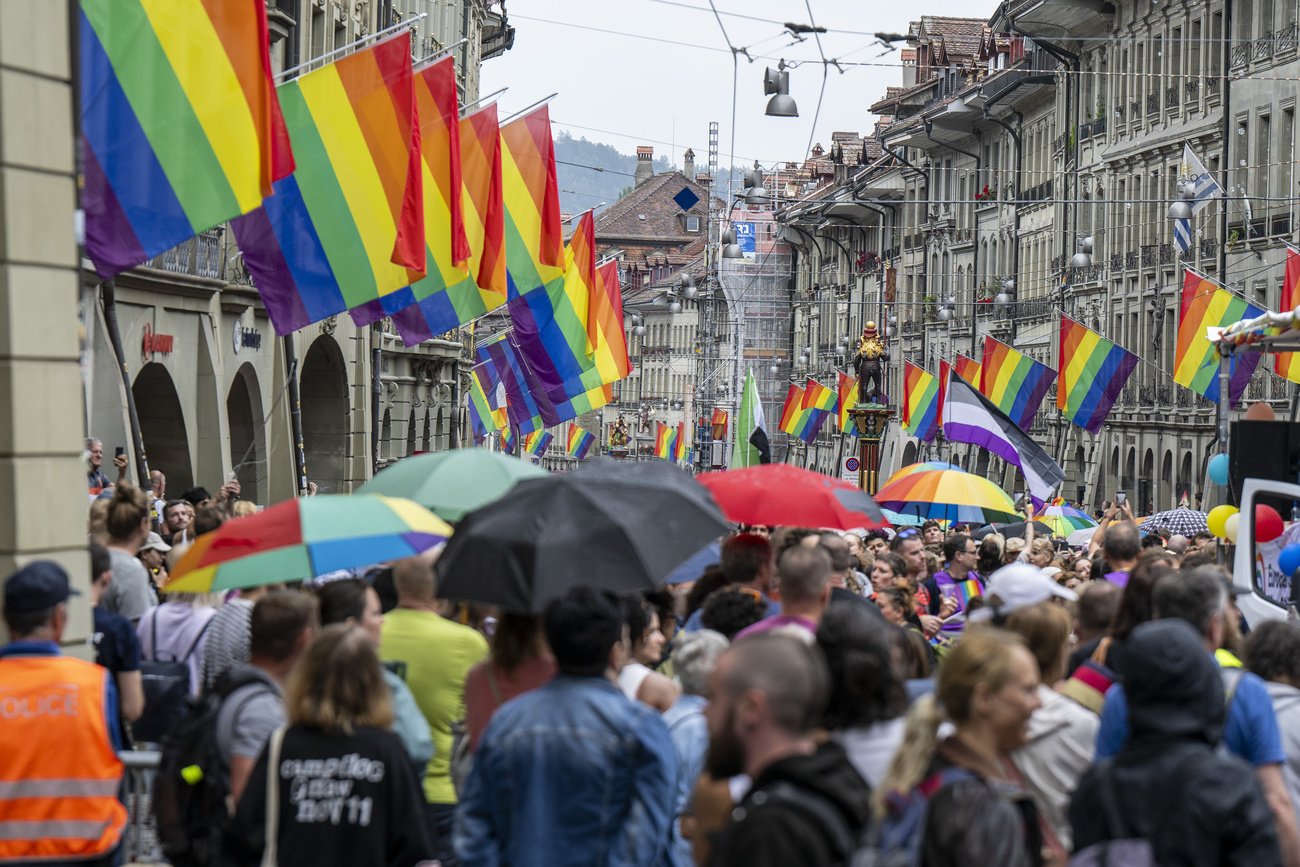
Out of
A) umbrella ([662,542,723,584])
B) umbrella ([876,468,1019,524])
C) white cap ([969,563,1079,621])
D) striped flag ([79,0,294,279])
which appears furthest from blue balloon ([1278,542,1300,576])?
striped flag ([79,0,294,279])

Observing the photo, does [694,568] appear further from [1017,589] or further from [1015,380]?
[1015,380]

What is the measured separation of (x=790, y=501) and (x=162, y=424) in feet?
45.2

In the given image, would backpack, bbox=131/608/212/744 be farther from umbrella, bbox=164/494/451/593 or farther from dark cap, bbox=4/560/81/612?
dark cap, bbox=4/560/81/612

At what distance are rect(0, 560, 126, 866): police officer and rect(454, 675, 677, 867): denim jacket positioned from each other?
1326mm

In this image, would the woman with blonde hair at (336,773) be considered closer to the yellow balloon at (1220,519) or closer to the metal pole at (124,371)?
the metal pole at (124,371)

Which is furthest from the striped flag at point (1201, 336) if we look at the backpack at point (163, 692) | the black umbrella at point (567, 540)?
the backpack at point (163, 692)

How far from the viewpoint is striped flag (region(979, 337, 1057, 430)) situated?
30609mm

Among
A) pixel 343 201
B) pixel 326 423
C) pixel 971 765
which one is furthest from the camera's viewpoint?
pixel 326 423

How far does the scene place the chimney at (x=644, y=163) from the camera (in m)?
148

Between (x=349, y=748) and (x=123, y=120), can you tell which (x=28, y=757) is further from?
(x=123, y=120)

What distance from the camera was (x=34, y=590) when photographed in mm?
5820

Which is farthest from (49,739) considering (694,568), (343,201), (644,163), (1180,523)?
(644,163)

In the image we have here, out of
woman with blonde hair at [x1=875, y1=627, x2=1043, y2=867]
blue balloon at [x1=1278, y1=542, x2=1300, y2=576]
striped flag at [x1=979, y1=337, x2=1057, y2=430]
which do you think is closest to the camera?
woman with blonde hair at [x1=875, y1=627, x2=1043, y2=867]

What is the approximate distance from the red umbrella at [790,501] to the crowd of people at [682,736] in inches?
138
